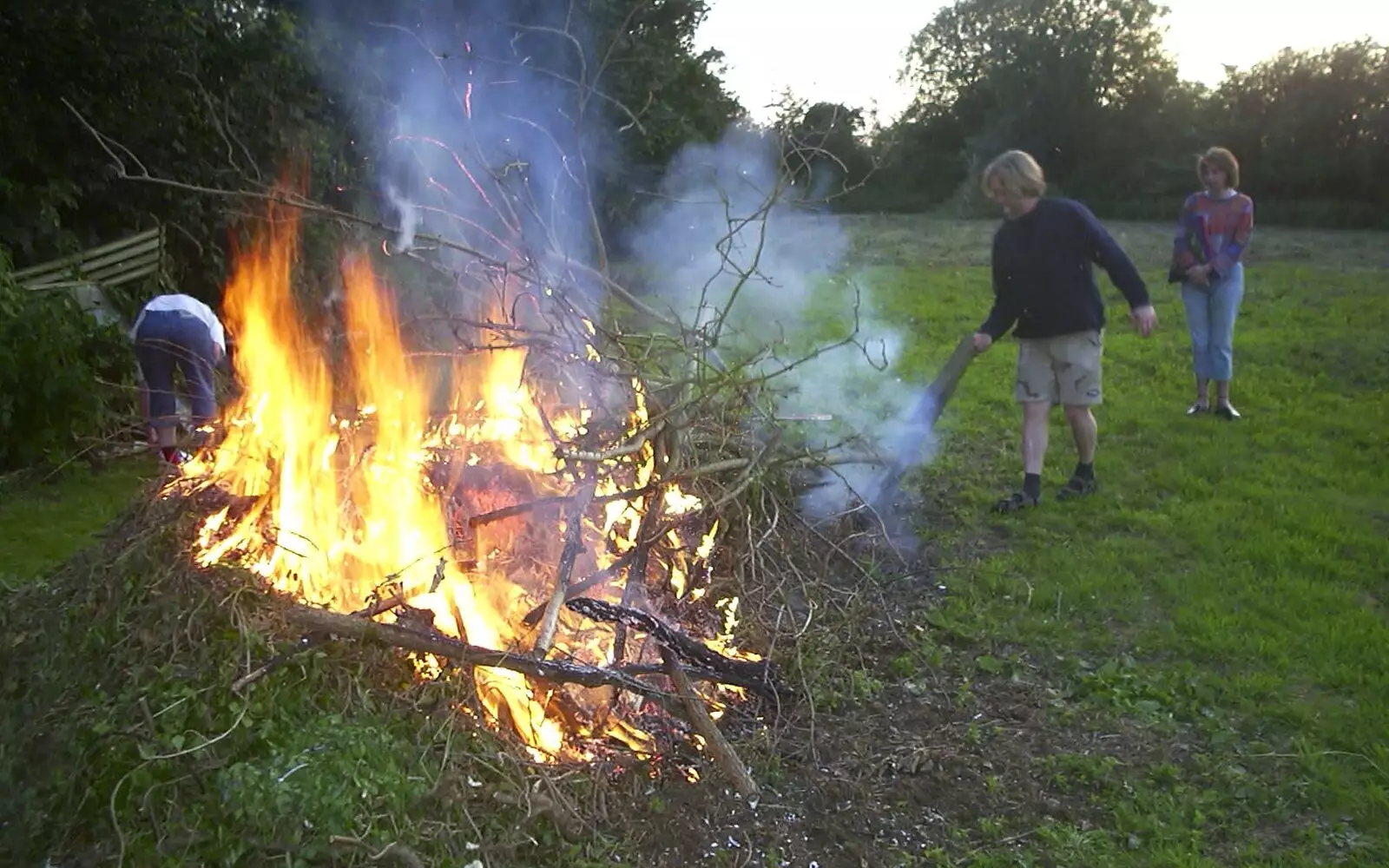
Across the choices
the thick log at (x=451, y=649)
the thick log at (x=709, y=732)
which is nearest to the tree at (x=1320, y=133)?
the thick log at (x=709, y=732)

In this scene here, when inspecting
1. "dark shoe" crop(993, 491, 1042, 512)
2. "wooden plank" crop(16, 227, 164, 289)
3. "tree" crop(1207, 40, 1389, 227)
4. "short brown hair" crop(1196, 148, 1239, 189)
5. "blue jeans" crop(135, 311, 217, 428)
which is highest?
"tree" crop(1207, 40, 1389, 227)

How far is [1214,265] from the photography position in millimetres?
6902

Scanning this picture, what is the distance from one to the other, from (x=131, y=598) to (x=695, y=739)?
1.74 meters

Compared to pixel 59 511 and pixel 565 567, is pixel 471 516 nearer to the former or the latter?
pixel 565 567

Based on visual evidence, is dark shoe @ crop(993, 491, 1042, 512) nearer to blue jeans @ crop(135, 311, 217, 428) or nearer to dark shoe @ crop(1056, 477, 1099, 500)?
dark shoe @ crop(1056, 477, 1099, 500)

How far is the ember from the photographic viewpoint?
10.7 feet

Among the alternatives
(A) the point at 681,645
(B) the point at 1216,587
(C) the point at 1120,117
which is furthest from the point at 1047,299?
(C) the point at 1120,117

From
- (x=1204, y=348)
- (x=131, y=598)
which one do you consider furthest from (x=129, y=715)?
(x=1204, y=348)

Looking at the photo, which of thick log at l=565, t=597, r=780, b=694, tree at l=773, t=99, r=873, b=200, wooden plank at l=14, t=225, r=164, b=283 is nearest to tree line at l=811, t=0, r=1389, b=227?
tree at l=773, t=99, r=873, b=200

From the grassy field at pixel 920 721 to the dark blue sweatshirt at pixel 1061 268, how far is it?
3.16 ft

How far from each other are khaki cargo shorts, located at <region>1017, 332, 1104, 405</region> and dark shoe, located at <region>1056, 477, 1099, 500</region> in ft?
1.46

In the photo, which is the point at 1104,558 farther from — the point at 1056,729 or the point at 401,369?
the point at 401,369

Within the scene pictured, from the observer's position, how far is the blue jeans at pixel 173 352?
579 cm

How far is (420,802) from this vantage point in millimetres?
2721
